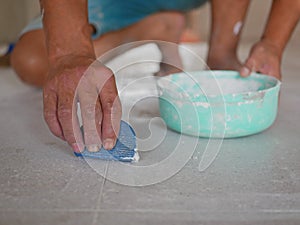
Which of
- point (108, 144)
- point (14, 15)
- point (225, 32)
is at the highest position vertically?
point (108, 144)

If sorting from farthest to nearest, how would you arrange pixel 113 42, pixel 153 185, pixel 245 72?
pixel 113 42
pixel 245 72
pixel 153 185

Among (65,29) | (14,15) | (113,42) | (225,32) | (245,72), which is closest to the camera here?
(65,29)

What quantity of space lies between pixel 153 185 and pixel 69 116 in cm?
16

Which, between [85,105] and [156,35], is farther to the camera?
[156,35]

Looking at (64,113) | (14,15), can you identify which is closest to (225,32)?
(64,113)

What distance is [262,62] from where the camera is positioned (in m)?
0.99

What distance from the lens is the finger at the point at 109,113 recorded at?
658 millimetres

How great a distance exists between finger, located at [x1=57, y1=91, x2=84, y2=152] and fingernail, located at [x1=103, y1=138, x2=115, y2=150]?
0.04m

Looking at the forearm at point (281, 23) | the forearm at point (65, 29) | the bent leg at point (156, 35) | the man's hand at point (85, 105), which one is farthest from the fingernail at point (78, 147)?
the bent leg at point (156, 35)

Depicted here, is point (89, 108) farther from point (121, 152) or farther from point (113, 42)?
point (113, 42)

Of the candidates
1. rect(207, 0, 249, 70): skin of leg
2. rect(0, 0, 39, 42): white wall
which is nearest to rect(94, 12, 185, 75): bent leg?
rect(207, 0, 249, 70): skin of leg

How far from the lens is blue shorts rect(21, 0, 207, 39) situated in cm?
137

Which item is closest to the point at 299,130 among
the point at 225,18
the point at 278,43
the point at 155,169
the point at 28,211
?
the point at 278,43

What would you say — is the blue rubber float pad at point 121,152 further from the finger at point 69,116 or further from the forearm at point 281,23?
the forearm at point 281,23
